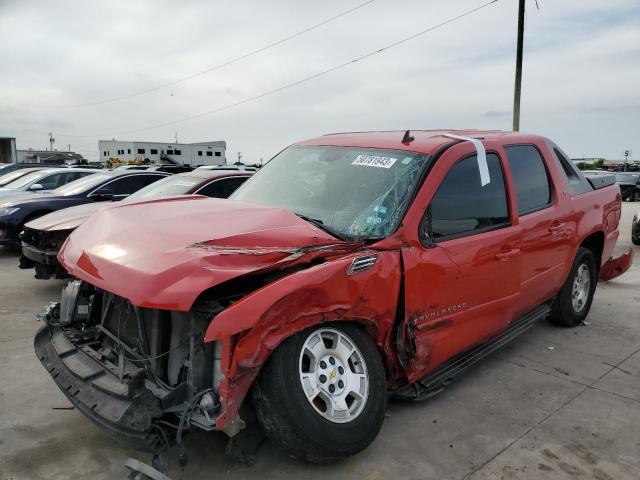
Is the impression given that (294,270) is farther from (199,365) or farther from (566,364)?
(566,364)

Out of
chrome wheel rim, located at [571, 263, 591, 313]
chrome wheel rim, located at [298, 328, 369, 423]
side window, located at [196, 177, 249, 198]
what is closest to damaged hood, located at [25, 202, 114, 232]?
side window, located at [196, 177, 249, 198]

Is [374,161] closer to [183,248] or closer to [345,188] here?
[345,188]

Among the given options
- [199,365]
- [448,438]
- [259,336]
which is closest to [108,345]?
[199,365]

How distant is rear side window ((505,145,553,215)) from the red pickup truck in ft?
0.08

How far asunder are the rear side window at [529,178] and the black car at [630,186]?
25.0 meters

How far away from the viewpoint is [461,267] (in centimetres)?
333

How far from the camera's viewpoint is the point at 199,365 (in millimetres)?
2537

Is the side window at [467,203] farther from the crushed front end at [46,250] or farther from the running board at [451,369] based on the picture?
the crushed front end at [46,250]

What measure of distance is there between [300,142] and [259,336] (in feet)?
7.95

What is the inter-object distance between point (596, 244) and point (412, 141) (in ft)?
9.70

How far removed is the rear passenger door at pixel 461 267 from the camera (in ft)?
10.3

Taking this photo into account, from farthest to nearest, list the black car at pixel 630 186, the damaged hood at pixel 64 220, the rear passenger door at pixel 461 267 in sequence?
the black car at pixel 630 186
the damaged hood at pixel 64 220
the rear passenger door at pixel 461 267

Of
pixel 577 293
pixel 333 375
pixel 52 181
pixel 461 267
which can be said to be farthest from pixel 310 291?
pixel 52 181

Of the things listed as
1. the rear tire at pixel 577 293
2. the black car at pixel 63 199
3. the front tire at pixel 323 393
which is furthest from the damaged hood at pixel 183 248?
the black car at pixel 63 199
